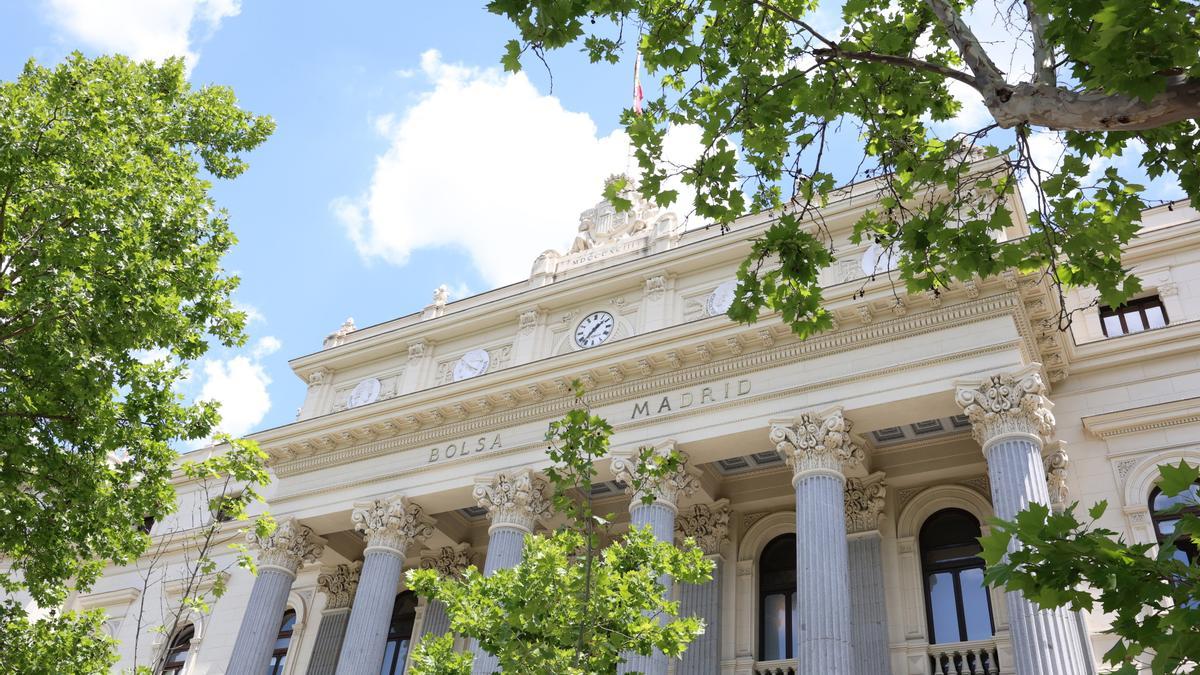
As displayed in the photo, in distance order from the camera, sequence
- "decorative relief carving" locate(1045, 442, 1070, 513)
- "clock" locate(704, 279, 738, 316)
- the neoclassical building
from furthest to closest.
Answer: "clock" locate(704, 279, 738, 316), "decorative relief carving" locate(1045, 442, 1070, 513), the neoclassical building

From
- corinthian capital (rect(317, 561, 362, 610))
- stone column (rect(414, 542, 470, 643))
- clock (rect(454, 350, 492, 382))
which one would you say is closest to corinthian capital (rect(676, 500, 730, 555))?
stone column (rect(414, 542, 470, 643))

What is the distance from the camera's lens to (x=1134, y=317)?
19859mm

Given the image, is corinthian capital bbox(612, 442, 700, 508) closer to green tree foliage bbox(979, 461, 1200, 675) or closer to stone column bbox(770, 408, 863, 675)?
stone column bbox(770, 408, 863, 675)

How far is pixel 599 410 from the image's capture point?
20.8 metres

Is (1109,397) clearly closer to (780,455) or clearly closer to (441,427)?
(780,455)

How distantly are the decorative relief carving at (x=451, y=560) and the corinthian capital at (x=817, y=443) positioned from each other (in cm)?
962

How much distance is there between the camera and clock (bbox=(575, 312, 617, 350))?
23062mm

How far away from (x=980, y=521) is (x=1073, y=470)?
1955 mm

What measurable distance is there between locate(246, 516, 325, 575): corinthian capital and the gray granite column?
284 centimetres

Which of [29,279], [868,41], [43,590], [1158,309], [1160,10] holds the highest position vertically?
[1158,309]

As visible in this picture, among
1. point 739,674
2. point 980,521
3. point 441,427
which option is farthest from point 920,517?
point 441,427

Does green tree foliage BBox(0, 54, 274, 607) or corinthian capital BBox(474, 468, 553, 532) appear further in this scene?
→ corinthian capital BBox(474, 468, 553, 532)

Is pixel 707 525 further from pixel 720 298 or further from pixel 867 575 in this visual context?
pixel 720 298

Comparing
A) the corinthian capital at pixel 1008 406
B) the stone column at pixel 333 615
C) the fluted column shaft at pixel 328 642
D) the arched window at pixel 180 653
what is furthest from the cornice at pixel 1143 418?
the arched window at pixel 180 653
